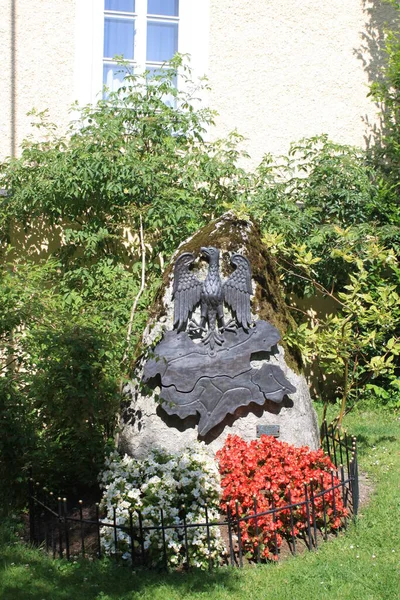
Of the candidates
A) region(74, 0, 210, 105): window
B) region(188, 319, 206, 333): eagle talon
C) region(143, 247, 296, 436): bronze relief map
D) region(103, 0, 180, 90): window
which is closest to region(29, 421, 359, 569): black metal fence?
region(143, 247, 296, 436): bronze relief map

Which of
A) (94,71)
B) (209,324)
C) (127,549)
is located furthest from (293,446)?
(94,71)

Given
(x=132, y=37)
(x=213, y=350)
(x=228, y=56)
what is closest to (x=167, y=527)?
(x=213, y=350)

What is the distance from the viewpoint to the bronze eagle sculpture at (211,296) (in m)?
5.89

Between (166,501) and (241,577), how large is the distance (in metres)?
0.69

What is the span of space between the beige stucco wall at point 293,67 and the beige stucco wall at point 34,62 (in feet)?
6.33

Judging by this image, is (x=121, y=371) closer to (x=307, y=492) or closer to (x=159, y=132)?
(x=307, y=492)

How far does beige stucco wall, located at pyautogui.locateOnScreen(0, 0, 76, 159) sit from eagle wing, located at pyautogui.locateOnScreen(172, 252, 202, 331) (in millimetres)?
4463

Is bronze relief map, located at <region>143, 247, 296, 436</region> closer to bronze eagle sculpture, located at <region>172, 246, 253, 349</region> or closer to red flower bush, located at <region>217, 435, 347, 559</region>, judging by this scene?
bronze eagle sculpture, located at <region>172, 246, 253, 349</region>

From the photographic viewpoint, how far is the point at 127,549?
16.1 ft

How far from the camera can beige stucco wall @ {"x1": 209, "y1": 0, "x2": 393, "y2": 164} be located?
10109 mm

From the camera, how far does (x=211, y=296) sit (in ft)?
19.2

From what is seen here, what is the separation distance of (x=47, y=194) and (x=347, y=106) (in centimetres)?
461

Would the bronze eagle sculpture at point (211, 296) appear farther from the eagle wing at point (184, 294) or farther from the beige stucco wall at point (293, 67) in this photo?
the beige stucco wall at point (293, 67)

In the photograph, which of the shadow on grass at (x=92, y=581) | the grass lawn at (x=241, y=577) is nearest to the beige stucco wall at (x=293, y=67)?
the grass lawn at (x=241, y=577)
